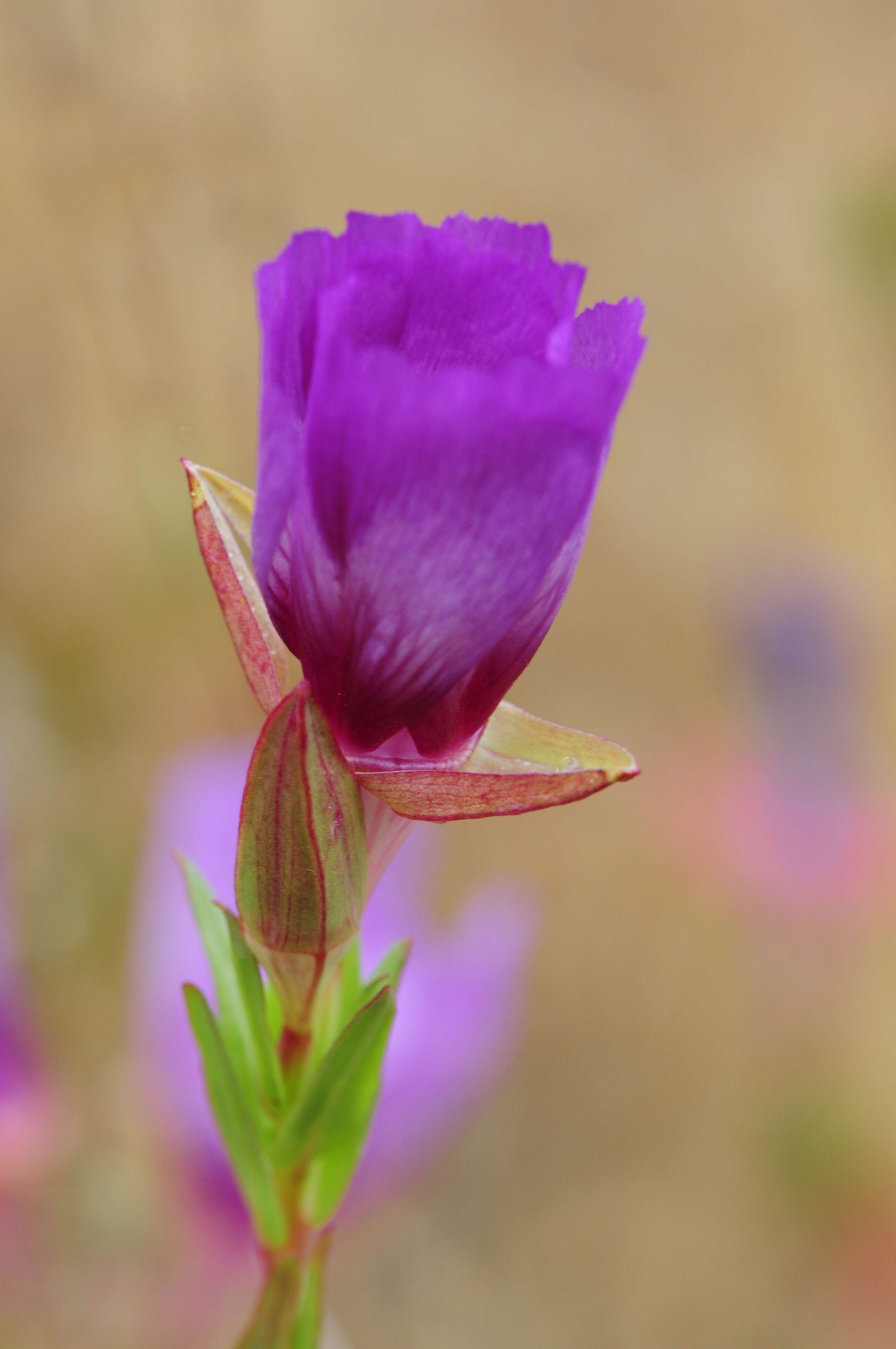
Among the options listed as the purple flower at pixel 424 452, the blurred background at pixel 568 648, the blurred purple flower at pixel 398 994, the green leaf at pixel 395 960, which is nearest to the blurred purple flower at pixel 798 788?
the blurred background at pixel 568 648

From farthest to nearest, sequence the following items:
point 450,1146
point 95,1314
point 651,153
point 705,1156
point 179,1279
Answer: point 651,153, point 705,1156, point 450,1146, point 95,1314, point 179,1279

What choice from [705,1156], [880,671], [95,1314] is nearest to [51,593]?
[95,1314]

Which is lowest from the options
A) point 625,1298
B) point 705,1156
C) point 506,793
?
point 625,1298

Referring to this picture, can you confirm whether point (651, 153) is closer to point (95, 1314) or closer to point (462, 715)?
point (95, 1314)

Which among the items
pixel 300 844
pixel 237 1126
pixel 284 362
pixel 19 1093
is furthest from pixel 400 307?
pixel 19 1093

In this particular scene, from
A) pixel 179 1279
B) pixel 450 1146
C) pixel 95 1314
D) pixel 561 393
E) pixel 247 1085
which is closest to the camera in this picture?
pixel 561 393

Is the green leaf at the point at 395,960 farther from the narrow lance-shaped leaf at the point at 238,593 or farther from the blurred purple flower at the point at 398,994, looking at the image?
the blurred purple flower at the point at 398,994

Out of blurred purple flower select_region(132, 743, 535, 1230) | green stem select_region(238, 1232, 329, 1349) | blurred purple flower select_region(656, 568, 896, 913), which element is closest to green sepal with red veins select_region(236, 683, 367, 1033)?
green stem select_region(238, 1232, 329, 1349)
